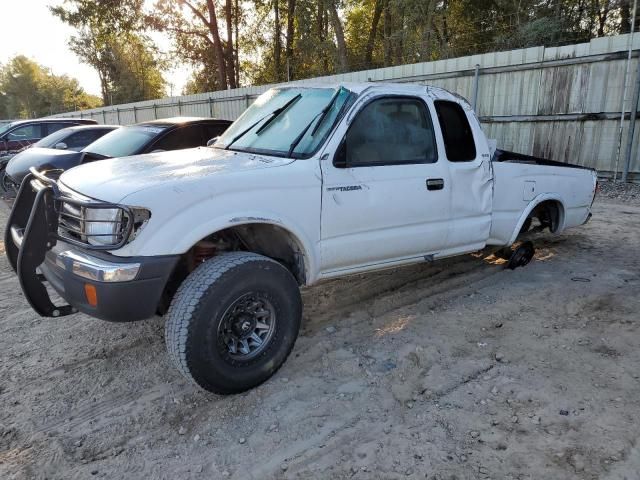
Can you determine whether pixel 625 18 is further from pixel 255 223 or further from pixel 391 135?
pixel 255 223

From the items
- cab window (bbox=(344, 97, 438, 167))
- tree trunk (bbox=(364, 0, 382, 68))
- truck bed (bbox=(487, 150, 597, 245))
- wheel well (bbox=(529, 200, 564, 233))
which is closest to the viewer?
cab window (bbox=(344, 97, 438, 167))

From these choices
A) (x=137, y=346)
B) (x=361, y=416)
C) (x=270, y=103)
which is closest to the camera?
(x=361, y=416)

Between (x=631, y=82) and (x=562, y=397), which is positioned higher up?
(x=631, y=82)

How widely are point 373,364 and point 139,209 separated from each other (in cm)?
189

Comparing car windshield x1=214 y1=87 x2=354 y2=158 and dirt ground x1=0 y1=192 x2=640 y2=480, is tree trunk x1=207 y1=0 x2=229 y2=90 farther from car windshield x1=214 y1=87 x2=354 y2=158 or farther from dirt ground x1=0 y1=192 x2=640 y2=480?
dirt ground x1=0 y1=192 x2=640 y2=480

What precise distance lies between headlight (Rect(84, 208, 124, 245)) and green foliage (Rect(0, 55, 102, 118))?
76443 millimetres

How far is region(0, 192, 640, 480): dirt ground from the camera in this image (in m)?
2.49

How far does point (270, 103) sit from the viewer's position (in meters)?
4.19

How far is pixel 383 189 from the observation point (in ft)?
12.0

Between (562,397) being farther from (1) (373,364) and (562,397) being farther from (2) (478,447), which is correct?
(1) (373,364)

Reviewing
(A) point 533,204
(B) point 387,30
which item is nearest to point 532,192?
(A) point 533,204

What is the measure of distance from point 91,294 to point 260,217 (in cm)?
107

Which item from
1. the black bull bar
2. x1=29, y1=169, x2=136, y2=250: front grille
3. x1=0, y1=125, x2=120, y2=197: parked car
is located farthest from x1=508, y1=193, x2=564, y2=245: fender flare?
x1=0, y1=125, x2=120, y2=197: parked car

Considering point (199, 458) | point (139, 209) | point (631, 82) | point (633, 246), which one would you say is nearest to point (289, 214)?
point (139, 209)
